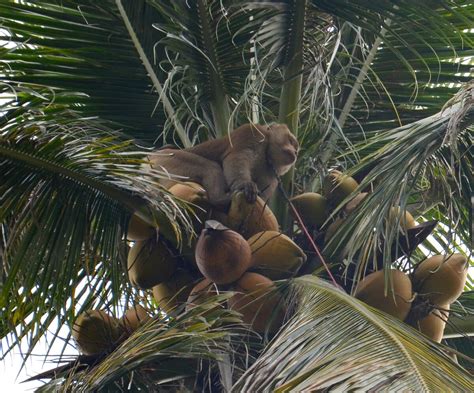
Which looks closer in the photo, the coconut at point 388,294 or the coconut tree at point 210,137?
the coconut tree at point 210,137

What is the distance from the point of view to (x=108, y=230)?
11.6 ft

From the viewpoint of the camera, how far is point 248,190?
373cm

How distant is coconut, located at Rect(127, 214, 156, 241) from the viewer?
11.6ft

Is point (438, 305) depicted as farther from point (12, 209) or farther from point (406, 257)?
point (12, 209)

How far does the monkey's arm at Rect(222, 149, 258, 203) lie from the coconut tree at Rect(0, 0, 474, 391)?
0.49 ft

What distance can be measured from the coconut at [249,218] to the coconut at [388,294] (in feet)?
1.41

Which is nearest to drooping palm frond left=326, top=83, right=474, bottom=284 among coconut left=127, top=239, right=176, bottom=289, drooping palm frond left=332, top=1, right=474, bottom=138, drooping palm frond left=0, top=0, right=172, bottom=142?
coconut left=127, top=239, right=176, bottom=289

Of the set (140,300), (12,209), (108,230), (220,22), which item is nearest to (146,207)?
(108,230)

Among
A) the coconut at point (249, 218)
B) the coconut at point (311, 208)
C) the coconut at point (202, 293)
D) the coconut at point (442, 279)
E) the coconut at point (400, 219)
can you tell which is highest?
the coconut at point (249, 218)

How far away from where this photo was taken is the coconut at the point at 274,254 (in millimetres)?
Answer: 3469

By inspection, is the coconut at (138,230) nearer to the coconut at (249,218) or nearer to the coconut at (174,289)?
the coconut at (174,289)

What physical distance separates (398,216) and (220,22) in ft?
4.04

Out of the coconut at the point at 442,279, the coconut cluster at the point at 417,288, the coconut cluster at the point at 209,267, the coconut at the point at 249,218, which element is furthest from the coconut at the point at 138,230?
the coconut at the point at 442,279

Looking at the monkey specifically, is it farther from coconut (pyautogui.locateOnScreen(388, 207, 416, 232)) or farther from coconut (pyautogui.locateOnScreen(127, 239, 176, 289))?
coconut (pyautogui.locateOnScreen(388, 207, 416, 232))
